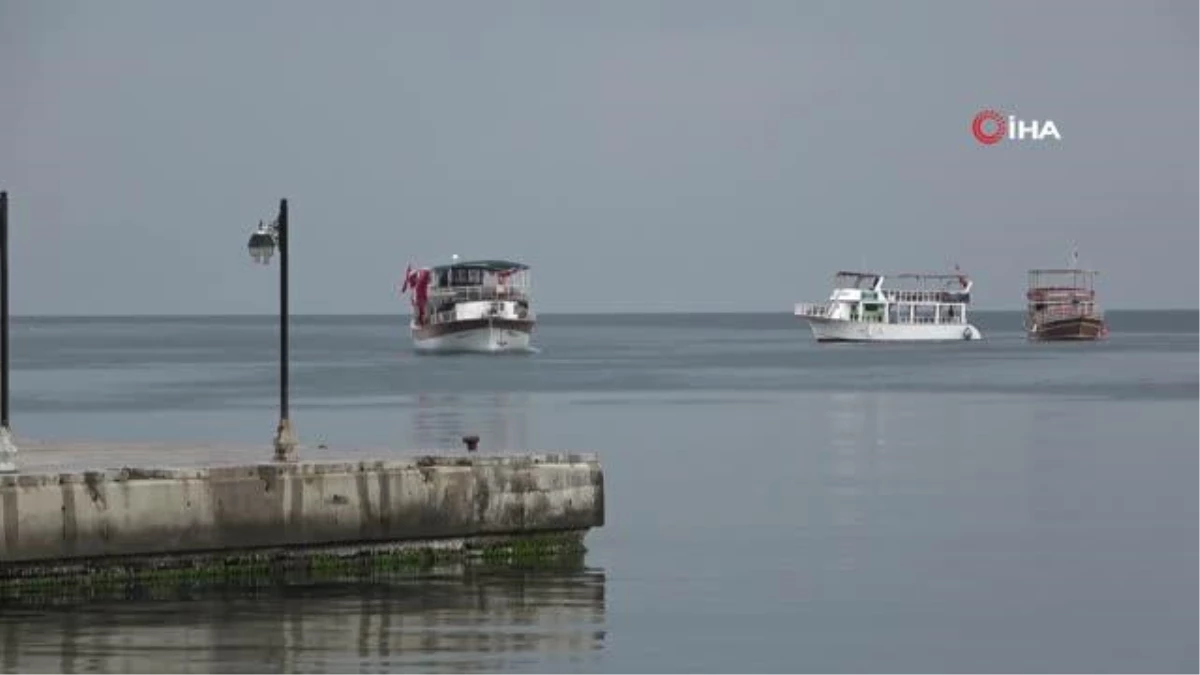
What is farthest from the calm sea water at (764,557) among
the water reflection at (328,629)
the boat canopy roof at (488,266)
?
the boat canopy roof at (488,266)

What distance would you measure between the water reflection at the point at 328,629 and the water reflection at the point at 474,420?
2908 cm

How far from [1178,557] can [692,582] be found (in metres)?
8.74

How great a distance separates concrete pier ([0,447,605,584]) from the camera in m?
32.8

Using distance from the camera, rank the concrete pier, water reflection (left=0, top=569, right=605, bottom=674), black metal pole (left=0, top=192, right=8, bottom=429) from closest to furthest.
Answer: water reflection (left=0, top=569, right=605, bottom=674), the concrete pier, black metal pole (left=0, top=192, right=8, bottom=429)

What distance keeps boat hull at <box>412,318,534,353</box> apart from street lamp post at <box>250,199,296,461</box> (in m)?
128

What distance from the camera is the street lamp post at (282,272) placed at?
37.1 metres

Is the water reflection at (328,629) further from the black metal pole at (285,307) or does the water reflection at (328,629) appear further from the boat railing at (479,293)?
the boat railing at (479,293)

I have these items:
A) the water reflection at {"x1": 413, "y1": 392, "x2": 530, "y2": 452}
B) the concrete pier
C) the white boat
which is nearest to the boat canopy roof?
the white boat

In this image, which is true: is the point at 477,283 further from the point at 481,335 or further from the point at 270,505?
the point at 270,505

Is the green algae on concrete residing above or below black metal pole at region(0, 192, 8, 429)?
below

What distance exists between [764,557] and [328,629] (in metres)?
11.3

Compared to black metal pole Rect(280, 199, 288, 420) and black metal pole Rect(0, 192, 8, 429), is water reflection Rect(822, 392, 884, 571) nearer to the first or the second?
black metal pole Rect(280, 199, 288, 420)

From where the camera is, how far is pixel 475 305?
550 feet

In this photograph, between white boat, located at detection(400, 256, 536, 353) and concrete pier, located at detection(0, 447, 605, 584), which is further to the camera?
white boat, located at detection(400, 256, 536, 353)
